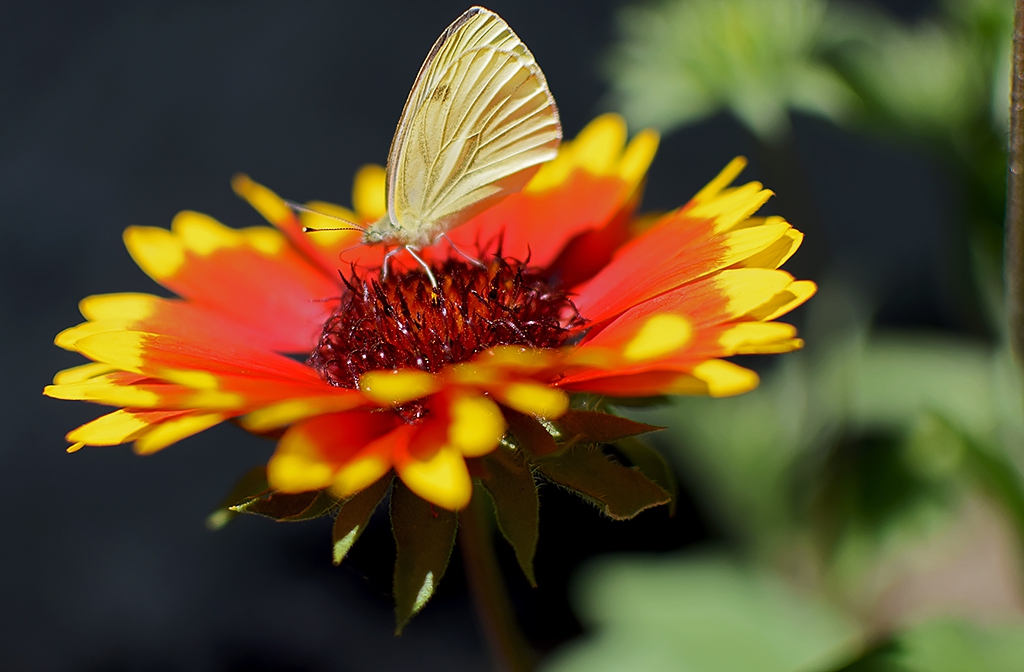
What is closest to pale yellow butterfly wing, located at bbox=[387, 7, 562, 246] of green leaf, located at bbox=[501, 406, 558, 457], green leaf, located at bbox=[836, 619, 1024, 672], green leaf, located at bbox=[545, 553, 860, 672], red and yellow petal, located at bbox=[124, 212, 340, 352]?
red and yellow petal, located at bbox=[124, 212, 340, 352]

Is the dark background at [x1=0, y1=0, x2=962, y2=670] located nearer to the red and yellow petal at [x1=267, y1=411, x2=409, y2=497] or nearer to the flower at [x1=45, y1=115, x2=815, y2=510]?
the flower at [x1=45, y1=115, x2=815, y2=510]

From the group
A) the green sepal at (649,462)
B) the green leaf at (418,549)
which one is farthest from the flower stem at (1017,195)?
the green leaf at (418,549)

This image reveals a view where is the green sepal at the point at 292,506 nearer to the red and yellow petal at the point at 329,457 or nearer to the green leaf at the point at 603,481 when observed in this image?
the red and yellow petal at the point at 329,457

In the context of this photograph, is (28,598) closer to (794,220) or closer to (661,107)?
(661,107)

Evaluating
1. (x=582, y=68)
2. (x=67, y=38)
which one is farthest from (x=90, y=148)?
(x=582, y=68)

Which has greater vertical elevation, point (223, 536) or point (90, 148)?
point (90, 148)

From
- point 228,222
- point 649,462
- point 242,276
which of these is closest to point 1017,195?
point 649,462

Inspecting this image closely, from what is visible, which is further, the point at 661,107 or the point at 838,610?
the point at 838,610
